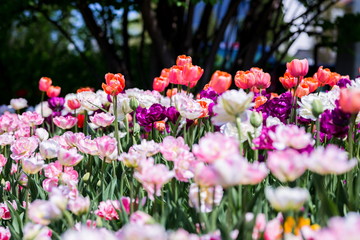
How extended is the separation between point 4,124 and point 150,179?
5.20 ft

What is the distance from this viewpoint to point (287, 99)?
2.35 metres

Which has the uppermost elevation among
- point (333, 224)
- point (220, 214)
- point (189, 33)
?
point (189, 33)

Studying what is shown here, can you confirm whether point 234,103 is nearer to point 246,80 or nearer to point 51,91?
point 246,80

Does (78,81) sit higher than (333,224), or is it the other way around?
(78,81)

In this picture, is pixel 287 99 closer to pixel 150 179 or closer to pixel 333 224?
pixel 150 179

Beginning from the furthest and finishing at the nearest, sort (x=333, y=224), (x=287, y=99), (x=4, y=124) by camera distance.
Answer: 1. (x=4, y=124)
2. (x=287, y=99)
3. (x=333, y=224)

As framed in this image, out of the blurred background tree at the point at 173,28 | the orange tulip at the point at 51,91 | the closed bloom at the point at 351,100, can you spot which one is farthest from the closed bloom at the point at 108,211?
the blurred background tree at the point at 173,28

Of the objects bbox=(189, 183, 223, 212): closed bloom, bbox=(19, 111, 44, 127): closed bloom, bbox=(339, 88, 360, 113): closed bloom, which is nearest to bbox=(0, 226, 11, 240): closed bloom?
bbox=(189, 183, 223, 212): closed bloom

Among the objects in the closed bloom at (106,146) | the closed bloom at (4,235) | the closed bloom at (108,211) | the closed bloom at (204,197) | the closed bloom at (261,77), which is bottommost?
the closed bloom at (4,235)

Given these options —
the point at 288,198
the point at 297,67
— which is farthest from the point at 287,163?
the point at 297,67

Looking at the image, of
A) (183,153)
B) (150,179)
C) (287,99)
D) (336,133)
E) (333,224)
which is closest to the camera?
(333,224)

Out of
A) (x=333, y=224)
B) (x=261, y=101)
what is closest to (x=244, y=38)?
(x=261, y=101)

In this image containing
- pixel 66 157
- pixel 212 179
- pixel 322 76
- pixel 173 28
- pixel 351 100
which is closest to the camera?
pixel 212 179

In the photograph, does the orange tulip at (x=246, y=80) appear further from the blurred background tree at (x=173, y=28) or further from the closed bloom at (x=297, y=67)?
the blurred background tree at (x=173, y=28)
